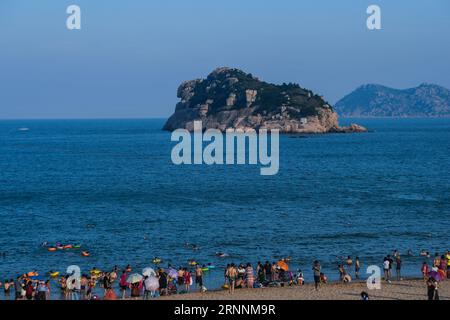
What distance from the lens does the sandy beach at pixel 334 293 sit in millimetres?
31625

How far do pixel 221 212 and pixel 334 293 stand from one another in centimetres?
3678

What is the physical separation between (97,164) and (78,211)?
60142mm

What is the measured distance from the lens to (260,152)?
168 m

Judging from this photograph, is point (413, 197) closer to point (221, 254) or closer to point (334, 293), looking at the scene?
point (221, 254)

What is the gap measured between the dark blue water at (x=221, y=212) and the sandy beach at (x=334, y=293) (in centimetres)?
579

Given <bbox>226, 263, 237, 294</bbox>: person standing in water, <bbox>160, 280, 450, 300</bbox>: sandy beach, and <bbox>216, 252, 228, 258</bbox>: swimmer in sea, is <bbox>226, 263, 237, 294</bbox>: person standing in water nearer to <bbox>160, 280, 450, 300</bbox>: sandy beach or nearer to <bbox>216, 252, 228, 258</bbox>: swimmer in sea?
<bbox>160, 280, 450, 300</bbox>: sandy beach

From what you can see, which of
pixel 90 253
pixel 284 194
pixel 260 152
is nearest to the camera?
pixel 90 253

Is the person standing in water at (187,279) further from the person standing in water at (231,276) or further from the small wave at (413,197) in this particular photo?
the small wave at (413,197)

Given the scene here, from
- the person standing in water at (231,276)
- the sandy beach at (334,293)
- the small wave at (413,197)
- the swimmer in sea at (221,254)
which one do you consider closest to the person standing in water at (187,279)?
the sandy beach at (334,293)

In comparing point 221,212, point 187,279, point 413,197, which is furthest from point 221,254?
point 413,197

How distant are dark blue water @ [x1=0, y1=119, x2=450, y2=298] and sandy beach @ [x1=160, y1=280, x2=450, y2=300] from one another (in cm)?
579

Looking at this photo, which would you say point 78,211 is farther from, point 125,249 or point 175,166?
point 175,166

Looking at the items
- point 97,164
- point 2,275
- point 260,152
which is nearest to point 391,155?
point 260,152

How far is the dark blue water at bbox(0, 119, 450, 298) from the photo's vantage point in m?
49.3
